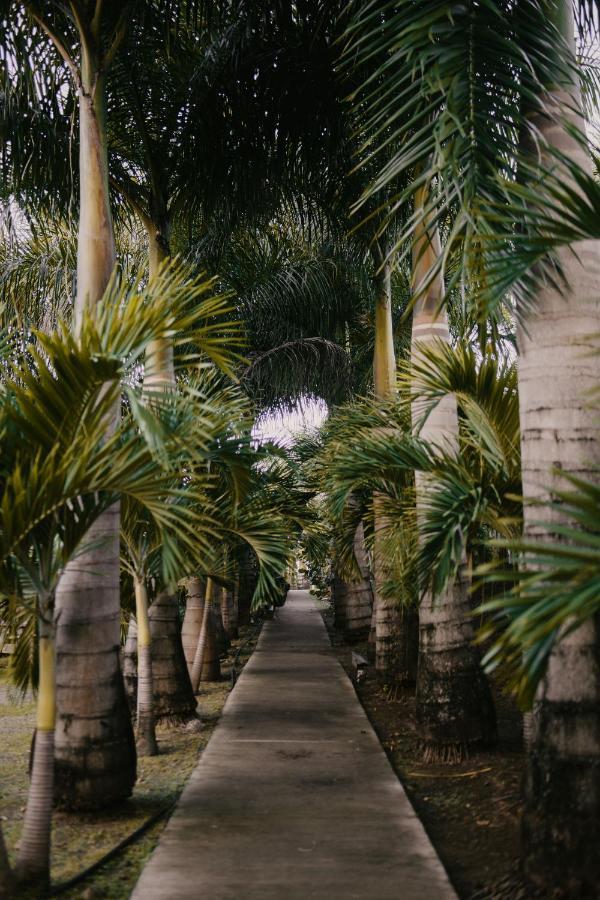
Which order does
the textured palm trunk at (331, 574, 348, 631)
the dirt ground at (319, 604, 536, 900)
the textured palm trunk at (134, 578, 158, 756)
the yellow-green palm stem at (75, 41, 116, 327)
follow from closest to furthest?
the dirt ground at (319, 604, 536, 900)
the yellow-green palm stem at (75, 41, 116, 327)
the textured palm trunk at (134, 578, 158, 756)
the textured palm trunk at (331, 574, 348, 631)

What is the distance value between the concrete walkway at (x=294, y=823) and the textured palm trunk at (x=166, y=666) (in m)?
0.52

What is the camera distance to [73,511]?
14.0 feet

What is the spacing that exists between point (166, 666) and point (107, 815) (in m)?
3.28

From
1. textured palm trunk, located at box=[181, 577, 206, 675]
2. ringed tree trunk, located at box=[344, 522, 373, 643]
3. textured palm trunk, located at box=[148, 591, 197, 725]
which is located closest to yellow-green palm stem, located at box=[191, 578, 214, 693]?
textured palm trunk, located at box=[181, 577, 206, 675]

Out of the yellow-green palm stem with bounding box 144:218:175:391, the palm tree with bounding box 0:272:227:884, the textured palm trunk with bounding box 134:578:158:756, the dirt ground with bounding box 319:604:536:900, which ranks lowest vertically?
the dirt ground with bounding box 319:604:536:900

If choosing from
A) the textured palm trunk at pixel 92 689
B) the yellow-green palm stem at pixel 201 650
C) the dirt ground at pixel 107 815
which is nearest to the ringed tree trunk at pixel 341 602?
the yellow-green palm stem at pixel 201 650

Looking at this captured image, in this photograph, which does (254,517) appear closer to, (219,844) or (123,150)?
(219,844)

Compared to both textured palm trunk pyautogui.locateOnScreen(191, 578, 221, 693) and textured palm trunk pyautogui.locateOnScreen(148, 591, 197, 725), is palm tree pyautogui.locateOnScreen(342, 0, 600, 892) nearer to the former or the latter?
textured palm trunk pyautogui.locateOnScreen(148, 591, 197, 725)

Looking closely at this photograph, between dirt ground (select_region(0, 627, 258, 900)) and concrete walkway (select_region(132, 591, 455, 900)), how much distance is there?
0.16m

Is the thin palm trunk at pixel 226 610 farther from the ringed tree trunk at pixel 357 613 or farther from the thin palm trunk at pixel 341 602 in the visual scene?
the ringed tree trunk at pixel 357 613

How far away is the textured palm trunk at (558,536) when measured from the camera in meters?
3.64

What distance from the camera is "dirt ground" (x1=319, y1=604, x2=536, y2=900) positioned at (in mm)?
4344

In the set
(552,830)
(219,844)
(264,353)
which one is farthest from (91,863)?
(264,353)

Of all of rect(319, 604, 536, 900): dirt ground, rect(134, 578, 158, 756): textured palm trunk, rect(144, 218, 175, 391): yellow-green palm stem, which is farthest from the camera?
rect(134, 578, 158, 756): textured palm trunk
